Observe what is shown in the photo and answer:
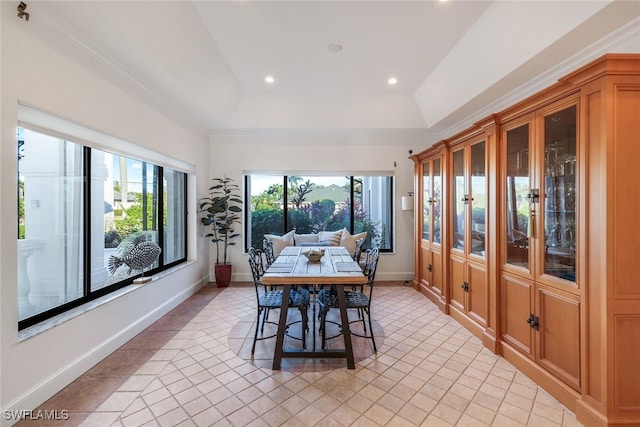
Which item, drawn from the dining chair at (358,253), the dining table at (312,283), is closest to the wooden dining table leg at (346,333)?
the dining table at (312,283)

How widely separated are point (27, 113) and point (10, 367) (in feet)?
5.65

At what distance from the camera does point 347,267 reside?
111 inches

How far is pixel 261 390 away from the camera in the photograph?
2.13 m

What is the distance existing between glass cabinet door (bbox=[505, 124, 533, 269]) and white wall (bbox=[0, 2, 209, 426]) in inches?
151

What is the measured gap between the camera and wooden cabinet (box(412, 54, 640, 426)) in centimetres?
168

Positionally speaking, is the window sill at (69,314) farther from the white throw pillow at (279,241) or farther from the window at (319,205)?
the window at (319,205)

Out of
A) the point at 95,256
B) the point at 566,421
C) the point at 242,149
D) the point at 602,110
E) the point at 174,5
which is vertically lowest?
the point at 566,421

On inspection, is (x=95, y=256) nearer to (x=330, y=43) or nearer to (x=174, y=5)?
(x=174, y=5)

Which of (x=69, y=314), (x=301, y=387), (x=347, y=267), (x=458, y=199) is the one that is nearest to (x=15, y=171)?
(x=69, y=314)

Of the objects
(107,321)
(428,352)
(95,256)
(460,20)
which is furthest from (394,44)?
(107,321)

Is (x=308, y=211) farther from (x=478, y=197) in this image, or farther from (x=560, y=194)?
(x=560, y=194)

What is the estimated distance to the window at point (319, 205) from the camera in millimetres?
5570

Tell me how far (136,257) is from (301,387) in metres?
2.34

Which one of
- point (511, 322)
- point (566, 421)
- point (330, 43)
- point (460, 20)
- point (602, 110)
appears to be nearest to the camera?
point (602, 110)
